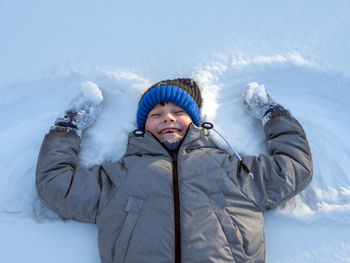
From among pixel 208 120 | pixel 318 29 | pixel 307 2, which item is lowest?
pixel 208 120

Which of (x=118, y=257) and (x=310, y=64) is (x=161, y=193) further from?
(x=310, y=64)

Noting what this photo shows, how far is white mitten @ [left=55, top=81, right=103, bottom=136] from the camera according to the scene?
1.55 meters

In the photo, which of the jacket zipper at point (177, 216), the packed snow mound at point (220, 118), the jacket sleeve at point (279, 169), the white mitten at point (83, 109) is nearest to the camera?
the jacket zipper at point (177, 216)

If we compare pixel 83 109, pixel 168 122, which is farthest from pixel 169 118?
pixel 83 109

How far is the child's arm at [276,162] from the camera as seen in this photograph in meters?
1.34

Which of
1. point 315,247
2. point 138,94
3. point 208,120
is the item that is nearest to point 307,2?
point 208,120

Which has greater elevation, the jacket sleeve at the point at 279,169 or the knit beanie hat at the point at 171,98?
the knit beanie hat at the point at 171,98

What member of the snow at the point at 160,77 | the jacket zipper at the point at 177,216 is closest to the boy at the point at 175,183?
the jacket zipper at the point at 177,216

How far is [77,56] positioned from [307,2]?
1371 millimetres

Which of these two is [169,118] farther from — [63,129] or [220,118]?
[63,129]

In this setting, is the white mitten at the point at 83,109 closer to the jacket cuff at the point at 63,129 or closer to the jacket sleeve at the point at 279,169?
the jacket cuff at the point at 63,129

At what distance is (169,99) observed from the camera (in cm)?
152

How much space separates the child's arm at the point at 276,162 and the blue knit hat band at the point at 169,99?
0.32 metres

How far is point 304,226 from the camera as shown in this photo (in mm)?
1388
